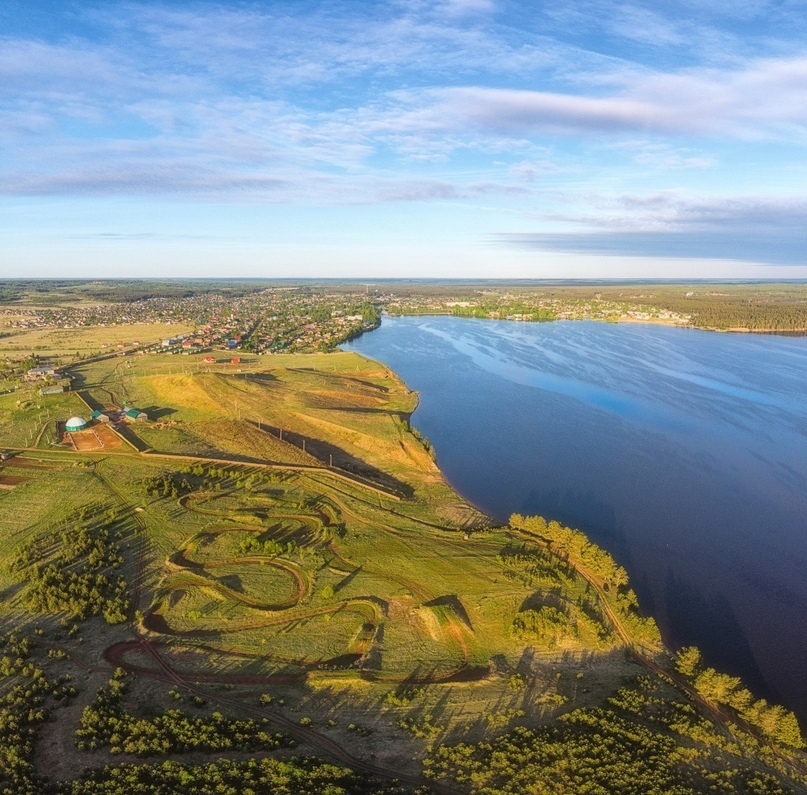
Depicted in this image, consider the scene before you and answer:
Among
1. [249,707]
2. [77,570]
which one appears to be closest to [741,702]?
[249,707]

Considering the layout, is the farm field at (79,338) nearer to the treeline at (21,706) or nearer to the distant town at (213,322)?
the distant town at (213,322)

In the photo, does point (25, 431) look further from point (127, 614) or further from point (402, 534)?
point (402, 534)

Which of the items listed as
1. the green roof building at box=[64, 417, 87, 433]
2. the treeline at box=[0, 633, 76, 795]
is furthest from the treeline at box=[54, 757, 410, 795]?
the green roof building at box=[64, 417, 87, 433]

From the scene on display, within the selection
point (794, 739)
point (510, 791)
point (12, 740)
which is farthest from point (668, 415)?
point (12, 740)

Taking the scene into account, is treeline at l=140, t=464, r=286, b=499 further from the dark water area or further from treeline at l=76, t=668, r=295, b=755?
treeline at l=76, t=668, r=295, b=755

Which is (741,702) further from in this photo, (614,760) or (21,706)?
(21,706)
